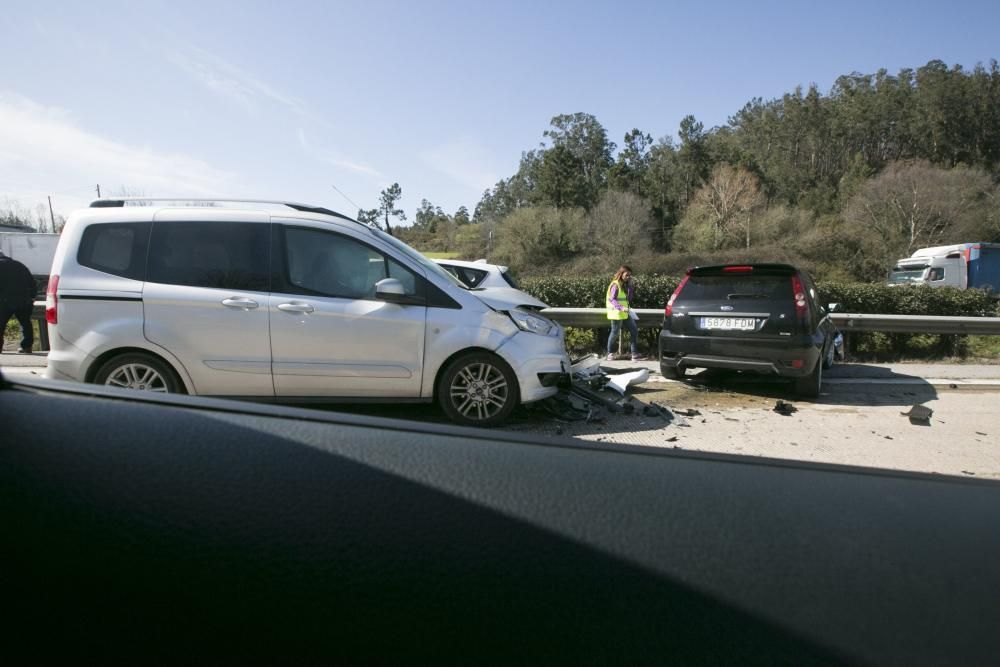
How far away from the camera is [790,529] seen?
103 centimetres

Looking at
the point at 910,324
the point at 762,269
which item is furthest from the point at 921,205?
the point at 762,269

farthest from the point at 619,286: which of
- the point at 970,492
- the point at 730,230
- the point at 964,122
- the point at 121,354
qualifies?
the point at 964,122

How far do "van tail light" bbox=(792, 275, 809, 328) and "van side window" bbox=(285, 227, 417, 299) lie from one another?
14.7 ft

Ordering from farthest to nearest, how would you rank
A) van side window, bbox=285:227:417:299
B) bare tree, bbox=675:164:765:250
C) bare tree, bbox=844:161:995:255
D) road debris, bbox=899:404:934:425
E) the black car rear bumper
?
bare tree, bbox=675:164:765:250 < bare tree, bbox=844:161:995:255 < the black car rear bumper < road debris, bbox=899:404:934:425 < van side window, bbox=285:227:417:299

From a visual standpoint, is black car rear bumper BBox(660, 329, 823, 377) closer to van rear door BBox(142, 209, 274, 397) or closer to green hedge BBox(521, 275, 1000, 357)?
van rear door BBox(142, 209, 274, 397)

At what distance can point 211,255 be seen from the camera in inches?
196

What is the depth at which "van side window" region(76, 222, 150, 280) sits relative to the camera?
4.86 meters

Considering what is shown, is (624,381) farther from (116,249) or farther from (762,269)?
(116,249)

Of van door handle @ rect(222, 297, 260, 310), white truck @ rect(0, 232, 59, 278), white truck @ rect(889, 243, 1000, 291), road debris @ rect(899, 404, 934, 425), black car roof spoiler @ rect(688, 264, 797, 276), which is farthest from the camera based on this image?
white truck @ rect(0, 232, 59, 278)

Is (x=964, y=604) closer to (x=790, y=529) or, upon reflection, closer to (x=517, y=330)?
(x=790, y=529)

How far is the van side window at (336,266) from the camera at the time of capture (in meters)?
5.02

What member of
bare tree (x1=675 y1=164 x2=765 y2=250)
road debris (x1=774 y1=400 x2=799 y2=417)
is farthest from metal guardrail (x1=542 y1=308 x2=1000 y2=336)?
bare tree (x1=675 y1=164 x2=765 y2=250)

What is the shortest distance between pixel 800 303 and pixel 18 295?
12.0 metres

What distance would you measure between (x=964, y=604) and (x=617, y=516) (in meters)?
0.55
